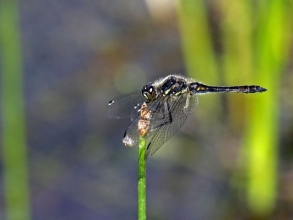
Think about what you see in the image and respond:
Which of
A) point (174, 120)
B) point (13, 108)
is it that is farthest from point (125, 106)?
point (13, 108)

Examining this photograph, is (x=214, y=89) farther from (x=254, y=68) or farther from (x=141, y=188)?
(x=141, y=188)

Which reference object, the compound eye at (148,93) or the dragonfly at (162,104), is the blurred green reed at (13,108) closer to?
the dragonfly at (162,104)

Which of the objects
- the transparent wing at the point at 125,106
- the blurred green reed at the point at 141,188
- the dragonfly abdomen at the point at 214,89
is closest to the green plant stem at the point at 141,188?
the blurred green reed at the point at 141,188

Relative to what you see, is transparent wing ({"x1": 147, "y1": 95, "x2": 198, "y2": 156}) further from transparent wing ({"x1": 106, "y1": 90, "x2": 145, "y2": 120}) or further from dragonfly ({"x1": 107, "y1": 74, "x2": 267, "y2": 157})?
transparent wing ({"x1": 106, "y1": 90, "x2": 145, "y2": 120})

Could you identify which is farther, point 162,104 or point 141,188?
point 162,104

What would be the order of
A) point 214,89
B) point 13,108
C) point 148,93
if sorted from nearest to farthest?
point 148,93 < point 13,108 < point 214,89

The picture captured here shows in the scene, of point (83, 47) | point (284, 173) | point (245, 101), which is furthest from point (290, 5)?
point (83, 47)
